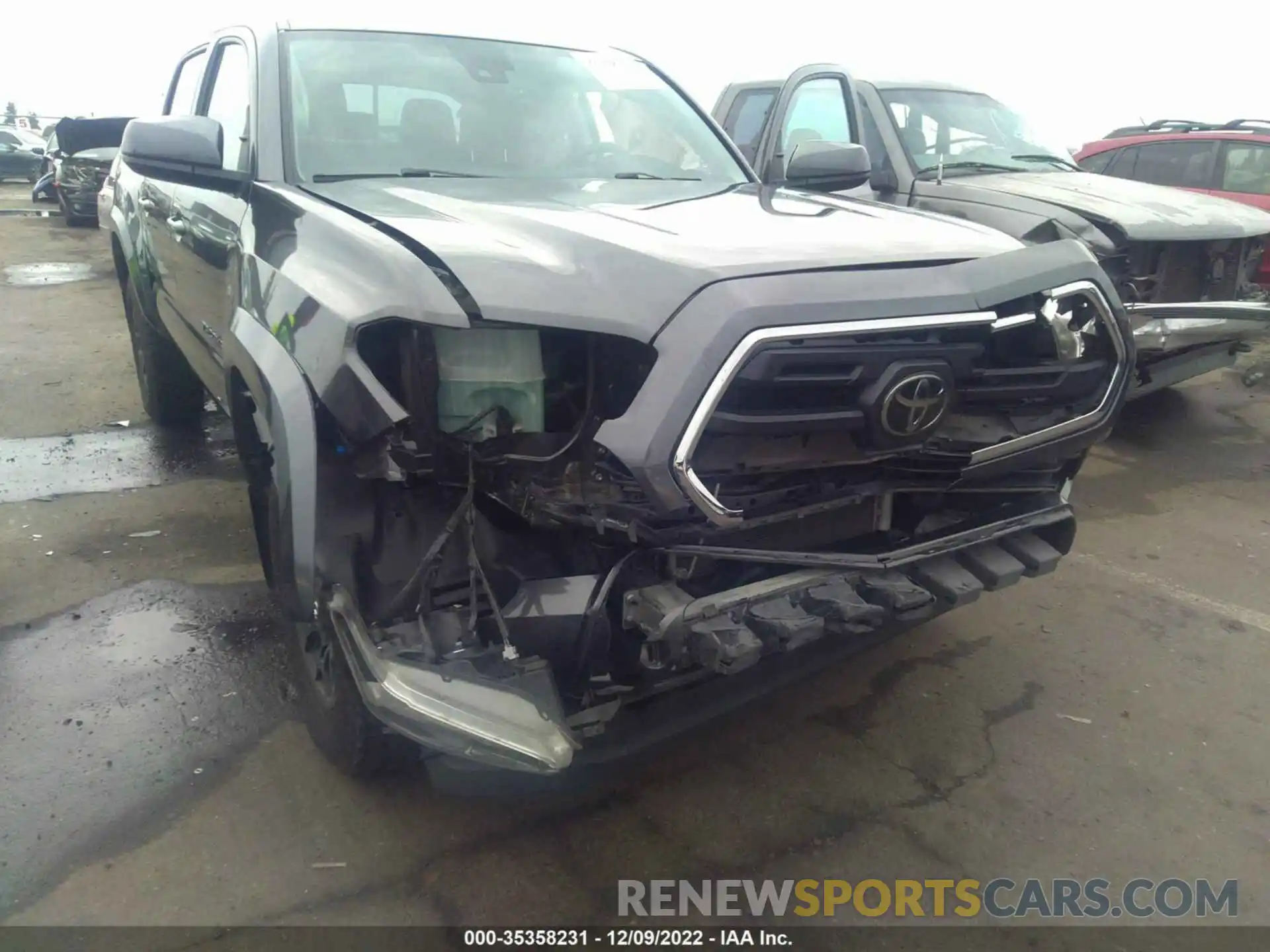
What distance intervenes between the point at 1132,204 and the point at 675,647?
4559mm

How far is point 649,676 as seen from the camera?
2.29 meters

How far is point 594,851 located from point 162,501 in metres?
3.13

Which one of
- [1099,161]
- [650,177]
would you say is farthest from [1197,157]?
[650,177]

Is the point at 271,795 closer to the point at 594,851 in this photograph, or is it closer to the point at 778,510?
the point at 594,851

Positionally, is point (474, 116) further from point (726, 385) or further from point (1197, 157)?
point (1197, 157)

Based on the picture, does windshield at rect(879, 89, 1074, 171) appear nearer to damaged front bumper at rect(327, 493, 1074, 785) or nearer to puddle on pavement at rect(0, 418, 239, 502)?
damaged front bumper at rect(327, 493, 1074, 785)

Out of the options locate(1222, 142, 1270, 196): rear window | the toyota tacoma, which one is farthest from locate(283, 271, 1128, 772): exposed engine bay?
locate(1222, 142, 1270, 196): rear window

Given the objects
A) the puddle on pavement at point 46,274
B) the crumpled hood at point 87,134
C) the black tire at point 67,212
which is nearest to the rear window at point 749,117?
Result: the puddle on pavement at point 46,274

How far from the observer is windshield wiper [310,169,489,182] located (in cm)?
295

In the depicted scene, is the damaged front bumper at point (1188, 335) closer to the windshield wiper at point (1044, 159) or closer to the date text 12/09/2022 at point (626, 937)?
the windshield wiper at point (1044, 159)

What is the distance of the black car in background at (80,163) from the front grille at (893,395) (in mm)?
12449

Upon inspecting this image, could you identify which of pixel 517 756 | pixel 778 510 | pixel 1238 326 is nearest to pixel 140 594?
pixel 517 756

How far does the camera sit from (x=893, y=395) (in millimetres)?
2088

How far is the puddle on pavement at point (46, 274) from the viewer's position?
35.4ft
